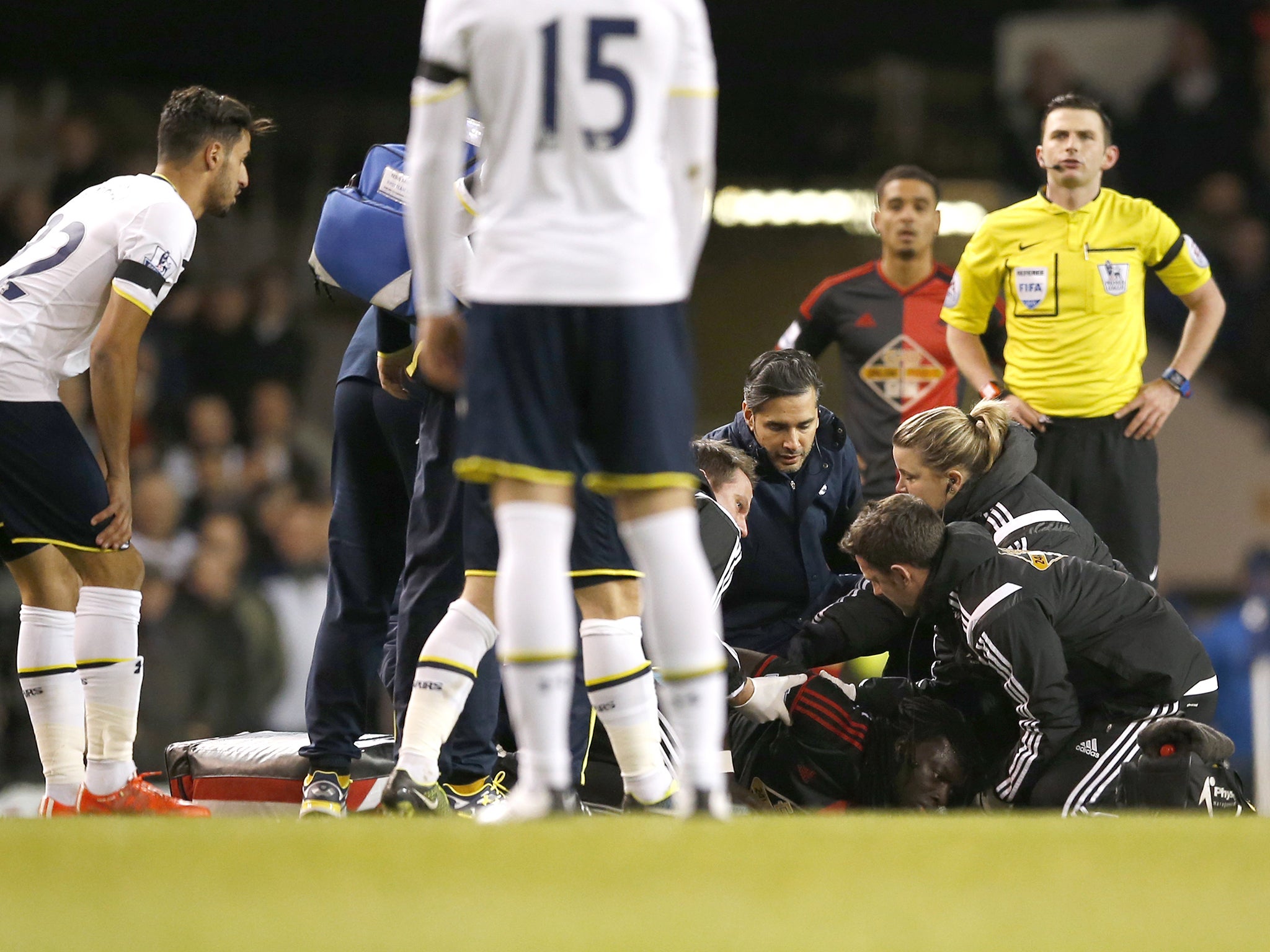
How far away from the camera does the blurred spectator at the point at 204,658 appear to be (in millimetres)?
8352

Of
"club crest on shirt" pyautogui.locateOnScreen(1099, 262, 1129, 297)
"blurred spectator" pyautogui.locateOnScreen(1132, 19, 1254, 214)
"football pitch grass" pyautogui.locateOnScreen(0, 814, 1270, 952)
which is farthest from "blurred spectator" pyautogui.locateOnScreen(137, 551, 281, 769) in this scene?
"blurred spectator" pyautogui.locateOnScreen(1132, 19, 1254, 214)

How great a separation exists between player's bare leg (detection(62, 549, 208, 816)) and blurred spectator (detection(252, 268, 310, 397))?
21.4 feet

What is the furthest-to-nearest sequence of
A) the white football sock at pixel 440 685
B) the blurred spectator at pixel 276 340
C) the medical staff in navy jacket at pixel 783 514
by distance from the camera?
1. the blurred spectator at pixel 276 340
2. the medical staff in navy jacket at pixel 783 514
3. the white football sock at pixel 440 685

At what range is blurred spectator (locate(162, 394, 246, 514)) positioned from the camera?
9906 mm

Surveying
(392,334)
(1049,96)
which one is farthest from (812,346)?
(1049,96)

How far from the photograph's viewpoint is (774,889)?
2188mm

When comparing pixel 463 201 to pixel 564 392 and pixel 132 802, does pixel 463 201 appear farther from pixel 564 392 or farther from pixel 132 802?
pixel 132 802

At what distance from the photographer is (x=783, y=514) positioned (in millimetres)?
5188

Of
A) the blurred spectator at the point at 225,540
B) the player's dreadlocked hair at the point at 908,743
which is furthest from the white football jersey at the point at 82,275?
the blurred spectator at the point at 225,540

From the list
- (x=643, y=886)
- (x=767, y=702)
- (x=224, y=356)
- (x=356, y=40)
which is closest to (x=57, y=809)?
(x=767, y=702)

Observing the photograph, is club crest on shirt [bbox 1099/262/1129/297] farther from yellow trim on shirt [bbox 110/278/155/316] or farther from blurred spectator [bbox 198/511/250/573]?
blurred spectator [bbox 198/511/250/573]

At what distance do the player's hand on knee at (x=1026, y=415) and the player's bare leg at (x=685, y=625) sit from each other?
9.40ft

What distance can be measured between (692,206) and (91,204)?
2.04 meters

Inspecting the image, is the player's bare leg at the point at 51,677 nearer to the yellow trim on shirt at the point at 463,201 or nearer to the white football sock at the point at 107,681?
the white football sock at the point at 107,681
